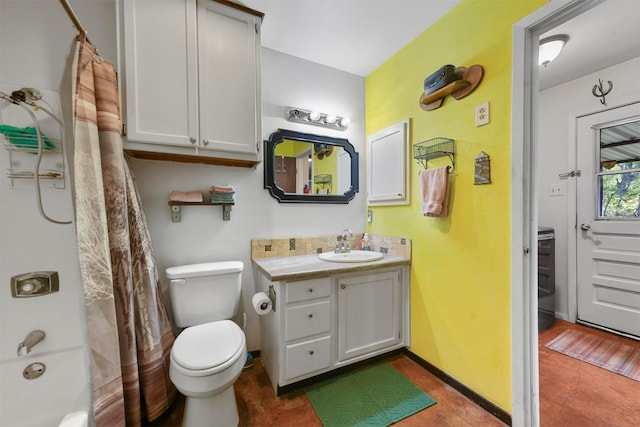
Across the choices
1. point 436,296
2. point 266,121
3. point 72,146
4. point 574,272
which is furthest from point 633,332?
point 72,146

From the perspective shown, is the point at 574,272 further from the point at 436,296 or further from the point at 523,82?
the point at 523,82

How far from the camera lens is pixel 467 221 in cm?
153

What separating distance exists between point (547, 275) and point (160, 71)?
3.69 m

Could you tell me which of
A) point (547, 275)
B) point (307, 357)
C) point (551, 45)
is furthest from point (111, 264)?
point (547, 275)

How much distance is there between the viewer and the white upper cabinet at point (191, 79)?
137 centimetres

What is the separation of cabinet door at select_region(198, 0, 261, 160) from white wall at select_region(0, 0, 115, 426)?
0.65 meters

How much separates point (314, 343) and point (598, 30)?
2.95 metres

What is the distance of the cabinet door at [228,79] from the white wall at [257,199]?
368 millimetres

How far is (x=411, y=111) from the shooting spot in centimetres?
194

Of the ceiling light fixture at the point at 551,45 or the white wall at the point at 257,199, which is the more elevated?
the ceiling light fixture at the point at 551,45

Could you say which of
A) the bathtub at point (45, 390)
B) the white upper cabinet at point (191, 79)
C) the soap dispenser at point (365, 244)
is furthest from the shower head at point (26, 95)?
the soap dispenser at point (365, 244)

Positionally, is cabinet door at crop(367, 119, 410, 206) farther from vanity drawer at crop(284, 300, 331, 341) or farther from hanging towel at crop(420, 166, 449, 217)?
vanity drawer at crop(284, 300, 331, 341)

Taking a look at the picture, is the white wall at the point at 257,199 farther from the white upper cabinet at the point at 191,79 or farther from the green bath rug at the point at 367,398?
the green bath rug at the point at 367,398

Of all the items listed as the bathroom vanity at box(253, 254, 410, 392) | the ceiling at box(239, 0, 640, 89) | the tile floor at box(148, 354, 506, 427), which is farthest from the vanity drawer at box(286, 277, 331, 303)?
the ceiling at box(239, 0, 640, 89)
